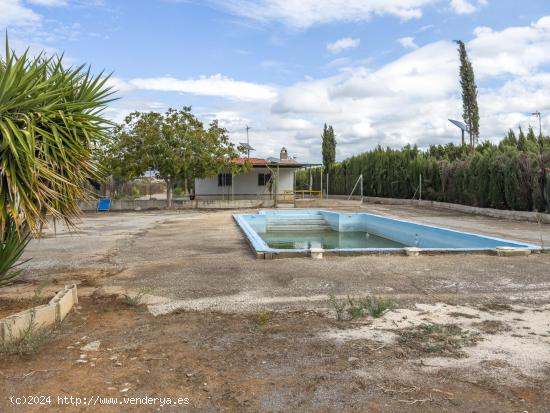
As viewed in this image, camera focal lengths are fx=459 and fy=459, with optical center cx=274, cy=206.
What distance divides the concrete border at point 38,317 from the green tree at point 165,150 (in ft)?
57.1

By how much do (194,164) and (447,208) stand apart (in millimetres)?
12821

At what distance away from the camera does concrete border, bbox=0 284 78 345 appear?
386cm

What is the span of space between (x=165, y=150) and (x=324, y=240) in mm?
9790

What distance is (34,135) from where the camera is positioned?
450 centimetres

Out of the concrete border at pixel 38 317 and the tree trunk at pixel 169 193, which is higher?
the tree trunk at pixel 169 193

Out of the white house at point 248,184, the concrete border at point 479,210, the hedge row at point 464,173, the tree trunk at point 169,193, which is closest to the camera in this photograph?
the concrete border at point 479,210

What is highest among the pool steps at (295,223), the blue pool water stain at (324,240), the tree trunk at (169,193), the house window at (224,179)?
the house window at (224,179)

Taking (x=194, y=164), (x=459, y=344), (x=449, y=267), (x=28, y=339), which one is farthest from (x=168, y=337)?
(x=194, y=164)

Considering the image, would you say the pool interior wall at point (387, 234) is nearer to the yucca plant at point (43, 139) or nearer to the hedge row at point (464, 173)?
the yucca plant at point (43, 139)

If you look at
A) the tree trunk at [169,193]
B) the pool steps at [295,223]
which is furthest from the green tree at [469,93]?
the tree trunk at [169,193]

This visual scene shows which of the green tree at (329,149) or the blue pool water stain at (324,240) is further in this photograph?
the green tree at (329,149)

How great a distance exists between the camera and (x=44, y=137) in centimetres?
460

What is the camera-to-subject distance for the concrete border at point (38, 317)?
3.86 metres

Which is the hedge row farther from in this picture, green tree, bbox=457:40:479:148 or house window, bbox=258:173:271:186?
house window, bbox=258:173:271:186
